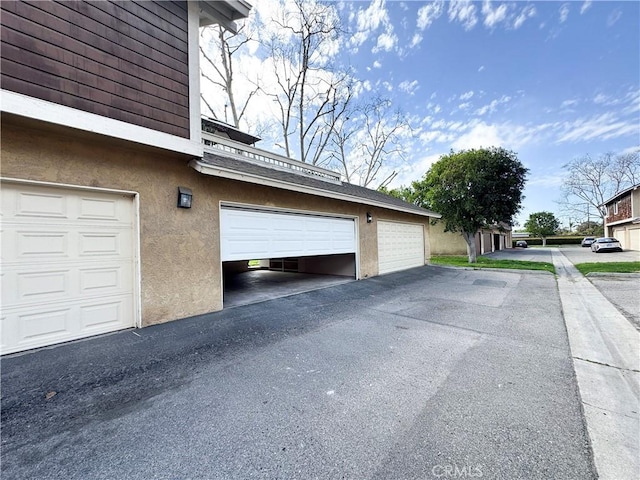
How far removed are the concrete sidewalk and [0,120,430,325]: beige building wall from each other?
17.2ft

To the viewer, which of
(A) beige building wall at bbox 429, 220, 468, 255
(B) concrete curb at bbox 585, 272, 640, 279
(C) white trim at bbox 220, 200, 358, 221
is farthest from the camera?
(A) beige building wall at bbox 429, 220, 468, 255

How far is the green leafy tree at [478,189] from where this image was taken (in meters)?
14.3

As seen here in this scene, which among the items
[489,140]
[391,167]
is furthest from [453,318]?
[391,167]

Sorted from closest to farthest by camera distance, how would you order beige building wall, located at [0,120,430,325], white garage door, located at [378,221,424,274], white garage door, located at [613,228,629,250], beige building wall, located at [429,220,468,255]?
1. beige building wall, located at [0,120,430,325]
2. white garage door, located at [378,221,424,274]
3. beige building wall, located at [429,220,468,255]
4. white garage door, located at [613,228,629,250]

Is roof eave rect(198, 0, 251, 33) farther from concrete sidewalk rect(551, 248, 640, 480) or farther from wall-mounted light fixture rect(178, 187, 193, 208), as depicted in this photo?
concrete sidewalk rect(551, 248, 640, 480)

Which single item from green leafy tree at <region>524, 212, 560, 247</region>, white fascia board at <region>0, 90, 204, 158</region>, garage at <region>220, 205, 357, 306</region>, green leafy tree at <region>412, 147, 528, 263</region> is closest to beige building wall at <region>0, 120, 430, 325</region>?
white fascia board at <region>0, 90, 204, 158</region>

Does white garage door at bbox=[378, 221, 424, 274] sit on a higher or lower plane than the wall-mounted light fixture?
lower

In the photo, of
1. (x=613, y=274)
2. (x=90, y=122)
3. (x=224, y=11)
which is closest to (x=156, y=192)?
(x=90, y=122)

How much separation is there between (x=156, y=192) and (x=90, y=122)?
1238mm

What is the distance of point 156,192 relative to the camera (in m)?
4.43

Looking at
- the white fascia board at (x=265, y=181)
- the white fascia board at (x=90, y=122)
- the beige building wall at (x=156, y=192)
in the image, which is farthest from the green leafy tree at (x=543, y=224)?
the white fascia board at (x=90, y=122)

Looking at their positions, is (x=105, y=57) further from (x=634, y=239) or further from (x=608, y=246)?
(x=634, y=239)

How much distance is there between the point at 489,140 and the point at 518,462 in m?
18.4

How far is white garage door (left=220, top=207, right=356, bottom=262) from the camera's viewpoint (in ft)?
18.0
